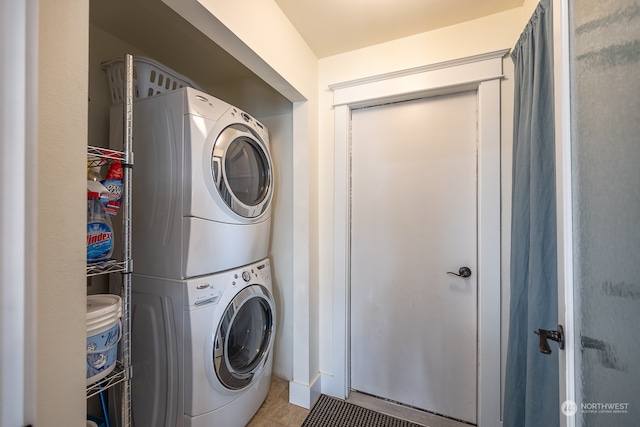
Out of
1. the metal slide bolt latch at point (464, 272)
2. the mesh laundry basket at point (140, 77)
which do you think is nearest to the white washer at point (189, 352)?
the mesh laundry basket at point (140, 77)

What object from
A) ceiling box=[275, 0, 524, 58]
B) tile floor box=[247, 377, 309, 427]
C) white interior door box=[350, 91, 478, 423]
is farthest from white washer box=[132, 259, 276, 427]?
ceiling box=[275, 0, 524, 58]

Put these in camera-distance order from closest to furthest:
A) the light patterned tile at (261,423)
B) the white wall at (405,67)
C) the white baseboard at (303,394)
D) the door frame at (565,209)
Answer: the door frame at (565,209) < the white wall at (405,67) < the light patterned tile at (261,423) < the white baseboard at (303,394)

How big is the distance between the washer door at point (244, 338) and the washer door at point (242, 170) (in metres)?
0.48

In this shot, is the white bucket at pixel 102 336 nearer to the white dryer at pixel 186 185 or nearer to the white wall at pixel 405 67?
the white dryer at pixel 186 185

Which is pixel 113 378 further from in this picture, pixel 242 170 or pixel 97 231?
pixel 242 170

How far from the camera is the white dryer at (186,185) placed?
1.18 meters

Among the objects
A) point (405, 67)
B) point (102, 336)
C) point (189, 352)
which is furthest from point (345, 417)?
point (405, 67)

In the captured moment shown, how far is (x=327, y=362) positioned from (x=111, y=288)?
1455 millimetres

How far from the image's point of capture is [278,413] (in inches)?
64.9

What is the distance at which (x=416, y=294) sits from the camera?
66.6 inches

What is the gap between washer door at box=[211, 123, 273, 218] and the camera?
4.18 feet

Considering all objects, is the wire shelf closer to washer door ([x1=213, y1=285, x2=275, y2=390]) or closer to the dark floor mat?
washer door ([x1=213, y1=285, x2=275, y2=390])

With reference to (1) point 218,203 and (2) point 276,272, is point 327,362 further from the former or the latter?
(1) point 218,203

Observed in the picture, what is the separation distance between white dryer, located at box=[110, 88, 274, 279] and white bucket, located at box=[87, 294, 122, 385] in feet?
1.19
